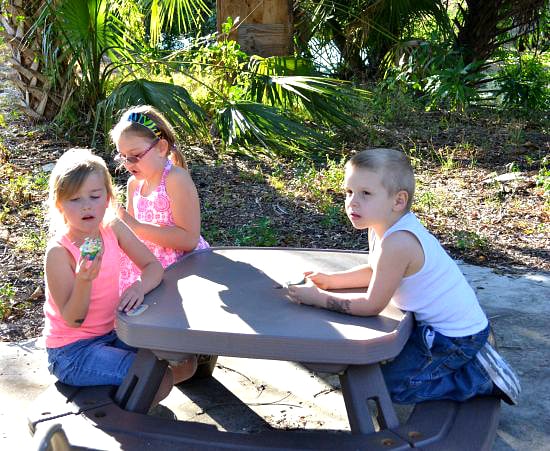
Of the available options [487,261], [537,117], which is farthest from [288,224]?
[537,117]

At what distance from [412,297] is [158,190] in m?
1.22

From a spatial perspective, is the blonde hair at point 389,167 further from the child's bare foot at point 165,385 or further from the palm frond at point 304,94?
the palm frond at point 304,94

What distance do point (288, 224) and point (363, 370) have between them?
287 cm

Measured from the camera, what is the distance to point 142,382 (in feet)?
8.43

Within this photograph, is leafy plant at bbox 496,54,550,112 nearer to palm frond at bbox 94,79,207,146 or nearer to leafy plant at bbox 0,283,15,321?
palm frond at bbox 94,79,207,146

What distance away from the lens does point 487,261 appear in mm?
4684

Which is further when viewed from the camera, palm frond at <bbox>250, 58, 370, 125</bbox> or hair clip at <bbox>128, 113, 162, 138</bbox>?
palm frond at <bbox>250, 58, 370, 125</bbox>

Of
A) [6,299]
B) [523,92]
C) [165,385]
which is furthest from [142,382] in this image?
[523,92]

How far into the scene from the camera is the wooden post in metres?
7.39

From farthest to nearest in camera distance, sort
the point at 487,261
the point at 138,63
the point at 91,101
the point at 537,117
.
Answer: the point at 537,117 → the point at 91,101 → the point at 138,63 → the point at 487,261

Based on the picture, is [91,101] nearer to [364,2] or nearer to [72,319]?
[364,2]

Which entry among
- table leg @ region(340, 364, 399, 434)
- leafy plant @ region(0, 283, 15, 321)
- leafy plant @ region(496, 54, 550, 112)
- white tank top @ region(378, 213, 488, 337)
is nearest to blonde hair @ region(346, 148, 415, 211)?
white tank top @ region(378, 213, 488, 337)

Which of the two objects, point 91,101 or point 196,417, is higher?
point 91,101

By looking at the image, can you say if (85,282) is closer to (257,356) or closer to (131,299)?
(131,299)
